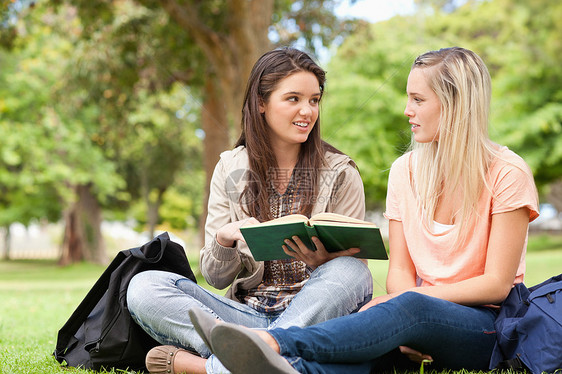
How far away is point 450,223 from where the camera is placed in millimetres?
2674

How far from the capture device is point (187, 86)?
488 inches

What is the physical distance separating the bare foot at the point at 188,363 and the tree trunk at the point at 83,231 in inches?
814

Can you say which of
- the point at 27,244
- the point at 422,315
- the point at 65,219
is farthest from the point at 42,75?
the point at 27,244

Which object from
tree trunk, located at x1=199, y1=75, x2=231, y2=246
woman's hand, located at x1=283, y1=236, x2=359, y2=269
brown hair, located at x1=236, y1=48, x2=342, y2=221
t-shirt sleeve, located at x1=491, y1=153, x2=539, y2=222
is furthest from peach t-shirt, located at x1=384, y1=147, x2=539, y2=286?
tree trunk, located at x1=199, y1=75, x2=231, y2=246

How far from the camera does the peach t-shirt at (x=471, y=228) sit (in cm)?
249

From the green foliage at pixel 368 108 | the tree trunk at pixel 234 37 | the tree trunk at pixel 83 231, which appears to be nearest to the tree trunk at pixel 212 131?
the tree trunk at pixel 234 37

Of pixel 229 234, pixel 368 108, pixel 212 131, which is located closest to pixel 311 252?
pixel 229 234

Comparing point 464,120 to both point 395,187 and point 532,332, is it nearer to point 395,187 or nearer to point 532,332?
point 395,187

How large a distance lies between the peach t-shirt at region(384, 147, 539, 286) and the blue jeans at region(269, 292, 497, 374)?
0.20 meters

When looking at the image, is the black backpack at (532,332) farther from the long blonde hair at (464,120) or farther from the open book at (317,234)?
the open book at (317,234)

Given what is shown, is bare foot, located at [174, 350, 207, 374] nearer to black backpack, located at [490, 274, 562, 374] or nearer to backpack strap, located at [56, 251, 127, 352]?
backpack strap, located at [56, 251, 127, 352]

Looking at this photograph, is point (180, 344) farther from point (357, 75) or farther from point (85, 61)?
point (357, 75)

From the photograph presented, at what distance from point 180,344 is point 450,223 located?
1275mm

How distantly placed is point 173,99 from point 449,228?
1345 cm
